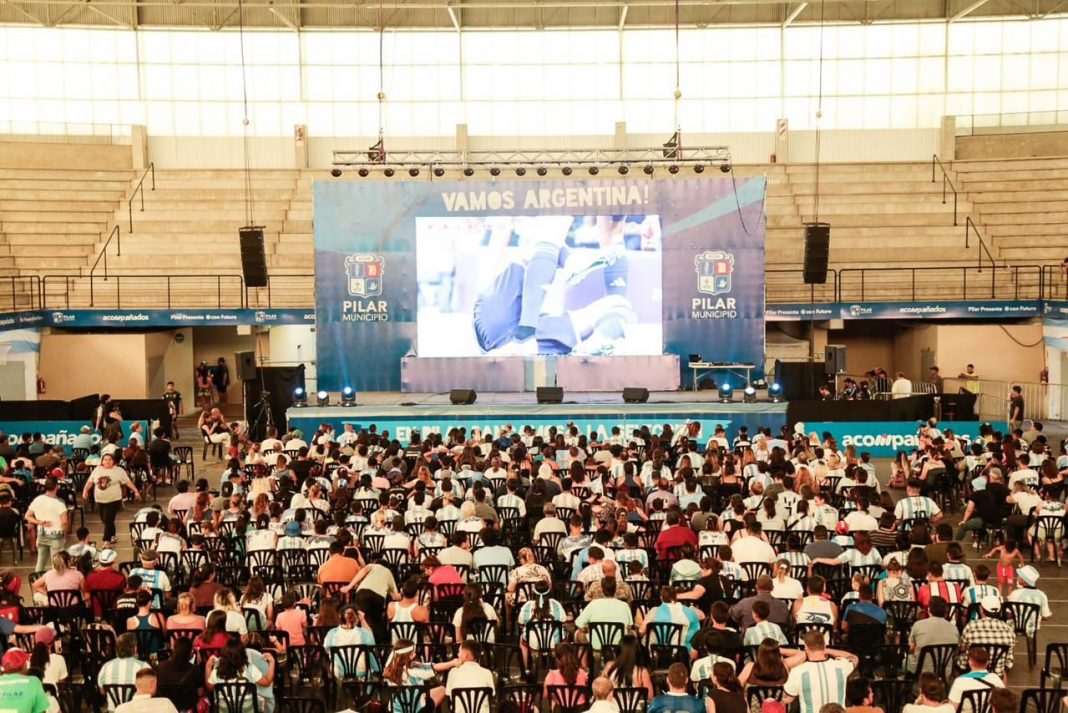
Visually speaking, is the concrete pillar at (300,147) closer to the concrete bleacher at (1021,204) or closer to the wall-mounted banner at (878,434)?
the concrete bleacher at (1021,204)

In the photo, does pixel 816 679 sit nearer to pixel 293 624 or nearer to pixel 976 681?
pixel 976 681

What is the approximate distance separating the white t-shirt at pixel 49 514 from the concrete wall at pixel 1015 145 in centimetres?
3012

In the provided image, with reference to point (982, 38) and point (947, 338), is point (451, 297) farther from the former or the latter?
point (982, 38)

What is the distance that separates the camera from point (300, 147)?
37188mm

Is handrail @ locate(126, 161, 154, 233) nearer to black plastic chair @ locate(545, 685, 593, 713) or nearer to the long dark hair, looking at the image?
the long dark hair

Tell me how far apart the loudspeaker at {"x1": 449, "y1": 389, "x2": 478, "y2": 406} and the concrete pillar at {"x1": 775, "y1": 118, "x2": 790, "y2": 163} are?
16.8 m

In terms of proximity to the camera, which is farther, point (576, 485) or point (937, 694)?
point (576, 485)

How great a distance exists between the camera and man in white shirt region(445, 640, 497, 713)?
8.14 metres

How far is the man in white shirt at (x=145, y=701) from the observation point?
7.55 meters

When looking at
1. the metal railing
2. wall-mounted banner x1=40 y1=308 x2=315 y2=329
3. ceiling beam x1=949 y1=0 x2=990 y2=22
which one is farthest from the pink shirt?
ceiling beam x1=949 y1=0 x2=990 y2=22

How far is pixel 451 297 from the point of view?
1048 inches

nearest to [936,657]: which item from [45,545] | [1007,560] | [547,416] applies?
[1007,560]

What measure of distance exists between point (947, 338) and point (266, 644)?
A: 24646 millimetres

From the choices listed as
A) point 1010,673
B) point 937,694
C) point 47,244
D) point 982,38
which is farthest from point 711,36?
point 937,694
